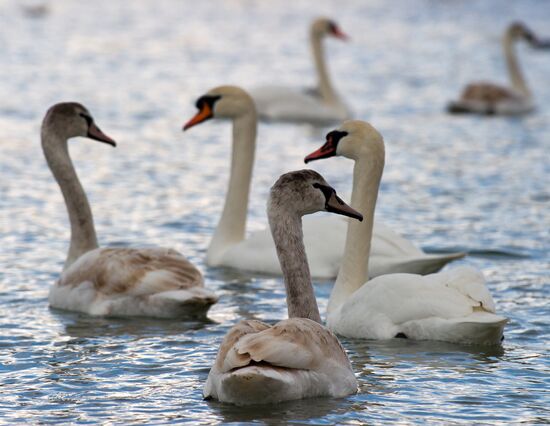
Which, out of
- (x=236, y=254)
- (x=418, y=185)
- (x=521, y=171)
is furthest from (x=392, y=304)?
(x=521, y=171)

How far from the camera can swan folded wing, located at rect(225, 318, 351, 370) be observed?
6.04 m

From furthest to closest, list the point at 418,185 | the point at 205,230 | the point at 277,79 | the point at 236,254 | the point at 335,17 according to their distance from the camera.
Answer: the point at 335,17 < the point at 277,79 < the point at 418,185 < the point at 205,230 < the point at 236,254

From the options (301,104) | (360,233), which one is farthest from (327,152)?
(301,104)

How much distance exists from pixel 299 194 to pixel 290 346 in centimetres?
113

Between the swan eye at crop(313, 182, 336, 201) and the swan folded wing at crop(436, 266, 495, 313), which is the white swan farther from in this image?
the swan eye at crop(313, 182, 336, 201)

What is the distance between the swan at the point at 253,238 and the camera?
9.66 meters

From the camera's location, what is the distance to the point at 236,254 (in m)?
10.5

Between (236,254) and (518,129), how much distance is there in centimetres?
880

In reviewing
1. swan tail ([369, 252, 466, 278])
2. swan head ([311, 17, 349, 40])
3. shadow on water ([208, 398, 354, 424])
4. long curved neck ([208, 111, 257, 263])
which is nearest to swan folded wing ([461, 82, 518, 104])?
swan head ([311, 17, 349, 40])

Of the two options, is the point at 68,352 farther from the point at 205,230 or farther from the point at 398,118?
the point at 398,118

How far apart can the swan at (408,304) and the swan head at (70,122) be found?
81.7 inches

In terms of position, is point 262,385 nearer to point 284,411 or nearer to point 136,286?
point 284,411

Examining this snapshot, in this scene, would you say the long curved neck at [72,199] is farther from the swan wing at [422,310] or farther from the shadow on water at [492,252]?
the shadow on water at [492,252]

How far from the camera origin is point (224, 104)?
1095 centimetres
